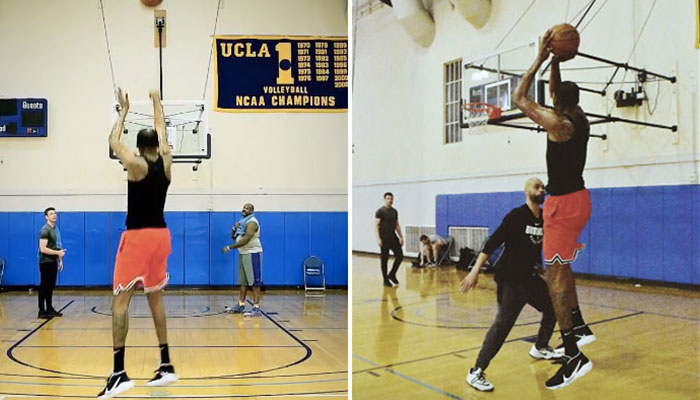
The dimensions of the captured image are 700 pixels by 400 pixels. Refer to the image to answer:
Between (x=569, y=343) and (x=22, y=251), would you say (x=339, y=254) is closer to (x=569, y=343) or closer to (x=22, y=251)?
→ (x=22, y=251)

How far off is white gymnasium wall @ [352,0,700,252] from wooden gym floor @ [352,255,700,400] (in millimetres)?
387

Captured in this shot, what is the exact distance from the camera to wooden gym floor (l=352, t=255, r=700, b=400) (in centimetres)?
252

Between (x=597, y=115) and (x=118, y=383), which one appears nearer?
(x=597, y=115)

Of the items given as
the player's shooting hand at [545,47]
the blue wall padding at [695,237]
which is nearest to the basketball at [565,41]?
the player's shooting hand at [545,47]

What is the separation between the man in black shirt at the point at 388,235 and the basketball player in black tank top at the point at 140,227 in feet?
6.07

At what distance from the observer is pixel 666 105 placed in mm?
2496

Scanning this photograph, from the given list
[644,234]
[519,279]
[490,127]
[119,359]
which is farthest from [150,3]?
[644,234]

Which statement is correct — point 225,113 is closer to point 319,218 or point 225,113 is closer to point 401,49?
point 319,218

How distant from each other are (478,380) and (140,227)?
2666mm

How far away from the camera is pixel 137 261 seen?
14.4 feet

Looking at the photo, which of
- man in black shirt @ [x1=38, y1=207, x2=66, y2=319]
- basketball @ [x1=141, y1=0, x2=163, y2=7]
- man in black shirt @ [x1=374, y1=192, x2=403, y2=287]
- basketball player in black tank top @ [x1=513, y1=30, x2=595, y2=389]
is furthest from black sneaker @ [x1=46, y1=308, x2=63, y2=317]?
basketball player in black tank top @ [x1=513, y1=30, x2=595, y2=389]

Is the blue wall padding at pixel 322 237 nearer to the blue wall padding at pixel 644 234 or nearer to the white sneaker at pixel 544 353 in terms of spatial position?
the white sneaker at pixel 544 353

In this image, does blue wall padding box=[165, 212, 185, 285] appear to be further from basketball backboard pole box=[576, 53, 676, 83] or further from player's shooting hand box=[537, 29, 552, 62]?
basketball backboard pole box=[576, 53, 676, 83]

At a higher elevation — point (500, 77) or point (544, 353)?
point (500, 77)
